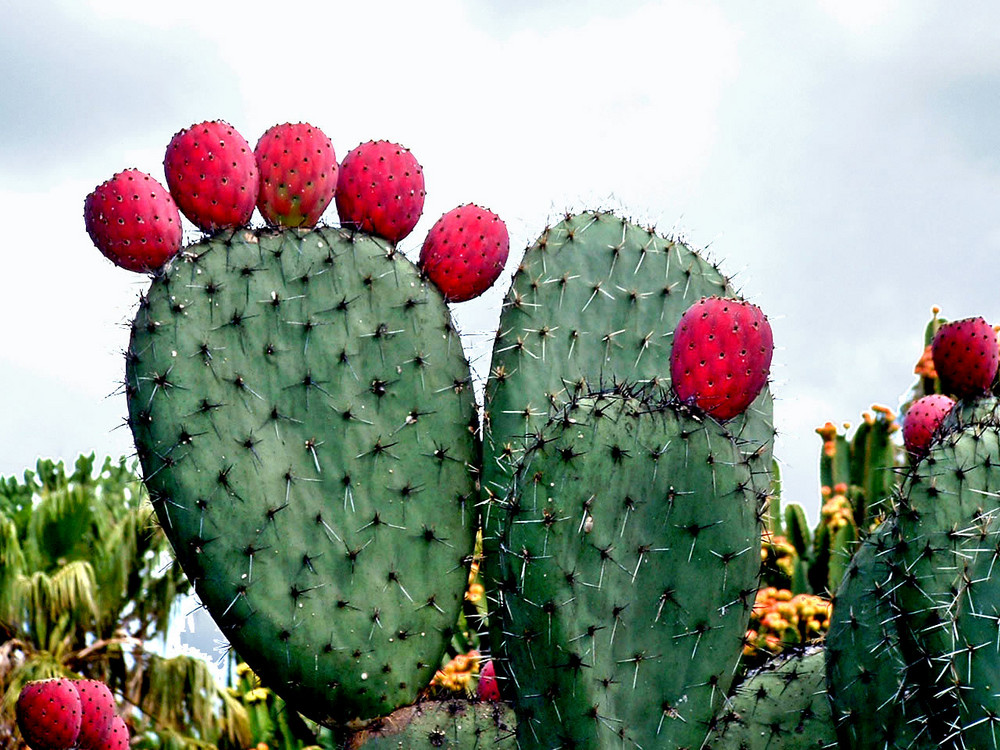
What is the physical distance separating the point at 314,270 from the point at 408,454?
1.41 feet

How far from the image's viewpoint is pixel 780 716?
9.30 feet

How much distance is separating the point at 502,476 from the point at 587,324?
0.40m

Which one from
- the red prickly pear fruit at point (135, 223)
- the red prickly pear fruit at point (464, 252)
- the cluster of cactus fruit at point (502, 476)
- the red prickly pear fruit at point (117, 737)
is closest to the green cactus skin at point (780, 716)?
the cluster of cactus fruit at point (502, 476)

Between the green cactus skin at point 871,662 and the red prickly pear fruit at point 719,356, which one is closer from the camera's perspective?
the red prickly pear fruit at point 719,356

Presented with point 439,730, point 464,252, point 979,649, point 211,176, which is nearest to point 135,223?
point 211,176

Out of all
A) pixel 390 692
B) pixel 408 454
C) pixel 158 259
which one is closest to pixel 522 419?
pixel 408 454

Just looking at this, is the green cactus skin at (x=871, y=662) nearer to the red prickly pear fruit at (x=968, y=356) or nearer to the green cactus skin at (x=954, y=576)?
the green cactus skin at (x=954, y=576)

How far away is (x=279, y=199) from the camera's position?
9.77 feet

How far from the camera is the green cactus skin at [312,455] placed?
8.89 feet

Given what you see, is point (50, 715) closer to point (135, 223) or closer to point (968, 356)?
point (135, 223)

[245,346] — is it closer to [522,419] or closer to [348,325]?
[348,325]

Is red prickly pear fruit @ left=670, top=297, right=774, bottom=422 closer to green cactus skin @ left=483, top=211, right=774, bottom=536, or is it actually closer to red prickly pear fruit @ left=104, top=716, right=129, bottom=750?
green cactus skin @ left=483, top=211, right=774, bottom=536

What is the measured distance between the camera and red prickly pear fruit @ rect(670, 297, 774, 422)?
2334 mm

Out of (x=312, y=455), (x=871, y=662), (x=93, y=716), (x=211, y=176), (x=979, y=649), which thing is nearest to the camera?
(x=979, y=649)
